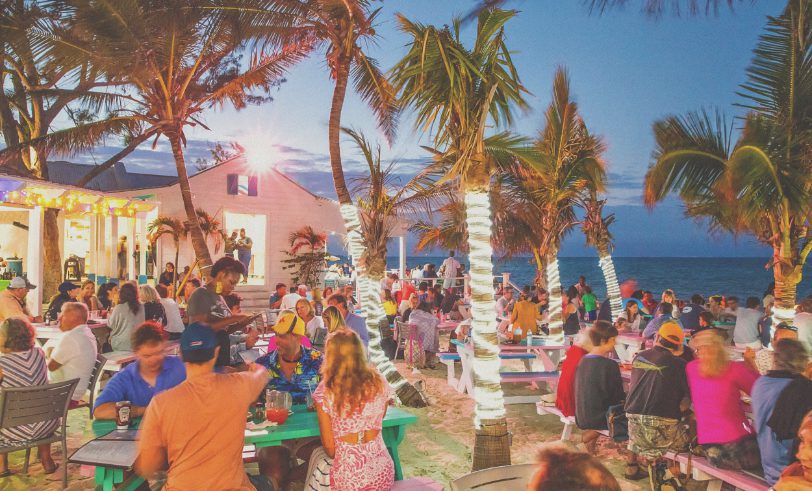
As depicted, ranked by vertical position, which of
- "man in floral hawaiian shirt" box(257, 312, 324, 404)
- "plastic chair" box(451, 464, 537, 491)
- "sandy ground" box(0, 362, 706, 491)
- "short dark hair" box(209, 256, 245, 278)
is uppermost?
"short dark hair" box(209, 256, 245, 278)

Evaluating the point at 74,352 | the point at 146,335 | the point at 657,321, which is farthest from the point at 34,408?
the point at 657,321

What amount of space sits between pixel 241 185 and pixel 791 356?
768 inches

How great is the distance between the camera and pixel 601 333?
19.1 feet

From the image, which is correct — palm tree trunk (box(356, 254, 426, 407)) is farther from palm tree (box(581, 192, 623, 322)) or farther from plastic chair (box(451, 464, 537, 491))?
plastic chair (box(451, 464, 537, 491))

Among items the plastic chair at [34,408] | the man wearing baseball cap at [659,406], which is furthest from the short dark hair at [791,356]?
the plastic chair at [34,408]

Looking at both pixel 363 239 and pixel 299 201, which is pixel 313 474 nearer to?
pixel 363 239

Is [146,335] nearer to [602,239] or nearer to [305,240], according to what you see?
[602,239]

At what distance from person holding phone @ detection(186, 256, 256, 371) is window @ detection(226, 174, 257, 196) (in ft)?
53.2

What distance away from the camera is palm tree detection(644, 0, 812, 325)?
23.7 feet

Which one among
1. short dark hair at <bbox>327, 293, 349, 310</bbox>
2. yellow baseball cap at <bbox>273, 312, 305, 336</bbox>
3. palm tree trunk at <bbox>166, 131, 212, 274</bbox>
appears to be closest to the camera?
yellow baseball cap at <bbox>273, 312, 305, 336</bbox>

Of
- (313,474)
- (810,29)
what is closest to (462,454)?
(313,474)

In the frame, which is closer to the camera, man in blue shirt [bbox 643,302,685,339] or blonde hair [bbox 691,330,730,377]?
blonde hair [bbox 691,330,730,377]

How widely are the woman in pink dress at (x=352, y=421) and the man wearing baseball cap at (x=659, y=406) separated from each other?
2.50 metres

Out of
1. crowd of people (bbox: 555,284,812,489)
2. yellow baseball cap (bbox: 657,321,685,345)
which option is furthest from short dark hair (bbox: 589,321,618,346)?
yellow baseball cap (bbox: 657,321,685,345)
